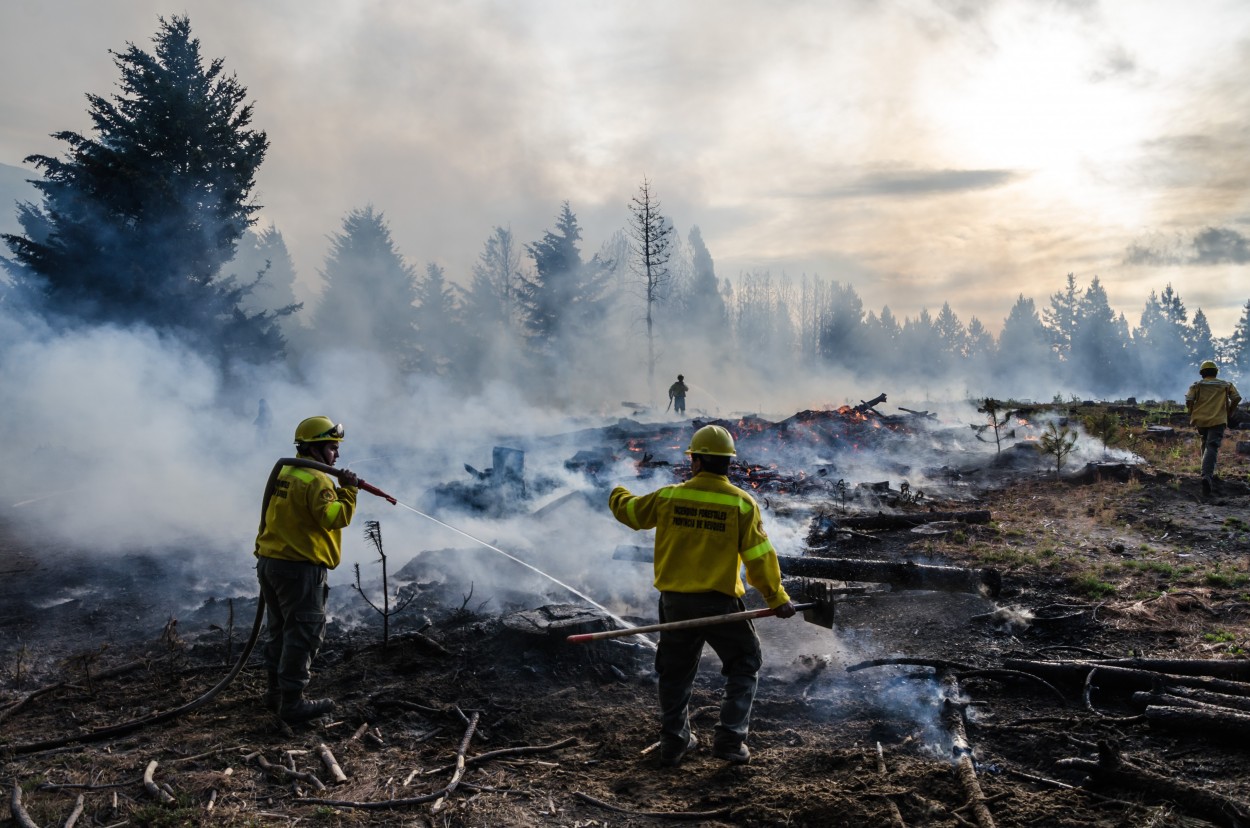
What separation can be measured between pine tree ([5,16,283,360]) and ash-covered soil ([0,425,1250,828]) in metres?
14.9

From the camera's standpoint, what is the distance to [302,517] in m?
5.01

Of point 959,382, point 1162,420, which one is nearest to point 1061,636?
point 1162,420

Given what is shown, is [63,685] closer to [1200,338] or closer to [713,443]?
[713,443]

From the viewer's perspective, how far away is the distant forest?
19734 mm

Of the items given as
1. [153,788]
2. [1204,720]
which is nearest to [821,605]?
[1204,720]

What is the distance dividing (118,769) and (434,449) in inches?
600

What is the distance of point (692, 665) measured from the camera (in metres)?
4.33

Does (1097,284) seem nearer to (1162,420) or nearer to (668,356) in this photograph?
(668,356)

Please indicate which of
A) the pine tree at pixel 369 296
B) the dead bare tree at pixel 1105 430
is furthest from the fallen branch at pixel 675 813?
the pine tree at pixel 369 296

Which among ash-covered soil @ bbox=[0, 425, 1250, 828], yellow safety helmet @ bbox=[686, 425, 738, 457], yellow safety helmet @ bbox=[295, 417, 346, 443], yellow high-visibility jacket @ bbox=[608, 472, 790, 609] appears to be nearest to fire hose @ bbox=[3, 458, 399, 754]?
ash-covered soil @ bbox=[0, 425, 1250, 828]

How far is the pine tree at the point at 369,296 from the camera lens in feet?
122

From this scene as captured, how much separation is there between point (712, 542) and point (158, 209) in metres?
22.2

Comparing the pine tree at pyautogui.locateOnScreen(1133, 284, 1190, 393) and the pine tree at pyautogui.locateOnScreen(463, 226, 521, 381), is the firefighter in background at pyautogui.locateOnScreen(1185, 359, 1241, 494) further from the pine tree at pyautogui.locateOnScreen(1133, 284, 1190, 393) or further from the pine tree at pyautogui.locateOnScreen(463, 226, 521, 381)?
the pine tree at pyautogui.locateOnScreen(1133, 284, 1190, 393)

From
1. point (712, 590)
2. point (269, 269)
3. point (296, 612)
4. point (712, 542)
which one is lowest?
point (296, 612)
